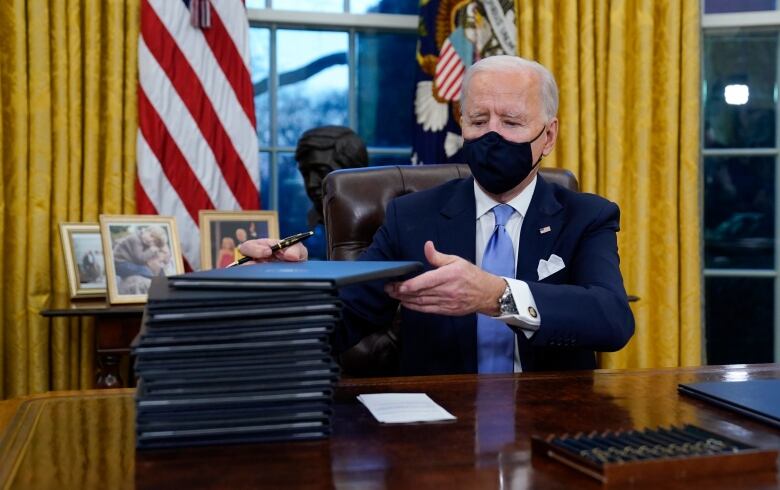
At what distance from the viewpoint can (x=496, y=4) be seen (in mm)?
3607

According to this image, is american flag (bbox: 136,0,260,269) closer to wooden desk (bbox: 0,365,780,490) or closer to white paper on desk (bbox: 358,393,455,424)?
wooden desk (bbox: 0,365,780,490)

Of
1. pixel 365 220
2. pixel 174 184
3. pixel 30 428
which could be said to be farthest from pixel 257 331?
pixel 174 184

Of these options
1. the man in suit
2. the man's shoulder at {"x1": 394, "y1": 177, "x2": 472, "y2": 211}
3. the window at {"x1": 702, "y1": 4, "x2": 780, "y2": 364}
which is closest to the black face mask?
the man in suit

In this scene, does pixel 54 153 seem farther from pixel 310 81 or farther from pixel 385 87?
pixel 385 87

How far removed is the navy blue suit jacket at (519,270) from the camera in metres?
1.70

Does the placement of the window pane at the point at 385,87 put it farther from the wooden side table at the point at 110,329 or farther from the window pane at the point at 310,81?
the wooden side table at the point at 110,329

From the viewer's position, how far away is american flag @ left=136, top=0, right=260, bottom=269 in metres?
3.32

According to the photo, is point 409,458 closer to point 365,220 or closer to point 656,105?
point 365,220

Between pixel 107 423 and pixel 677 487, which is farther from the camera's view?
pixel 107 423

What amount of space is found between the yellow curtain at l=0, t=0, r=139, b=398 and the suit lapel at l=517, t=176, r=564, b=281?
184 cm

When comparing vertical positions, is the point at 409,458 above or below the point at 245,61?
below

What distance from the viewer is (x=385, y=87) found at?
3.97 meters

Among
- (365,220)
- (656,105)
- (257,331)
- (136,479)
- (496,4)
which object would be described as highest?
(496,4)

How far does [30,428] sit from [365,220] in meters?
1.23
